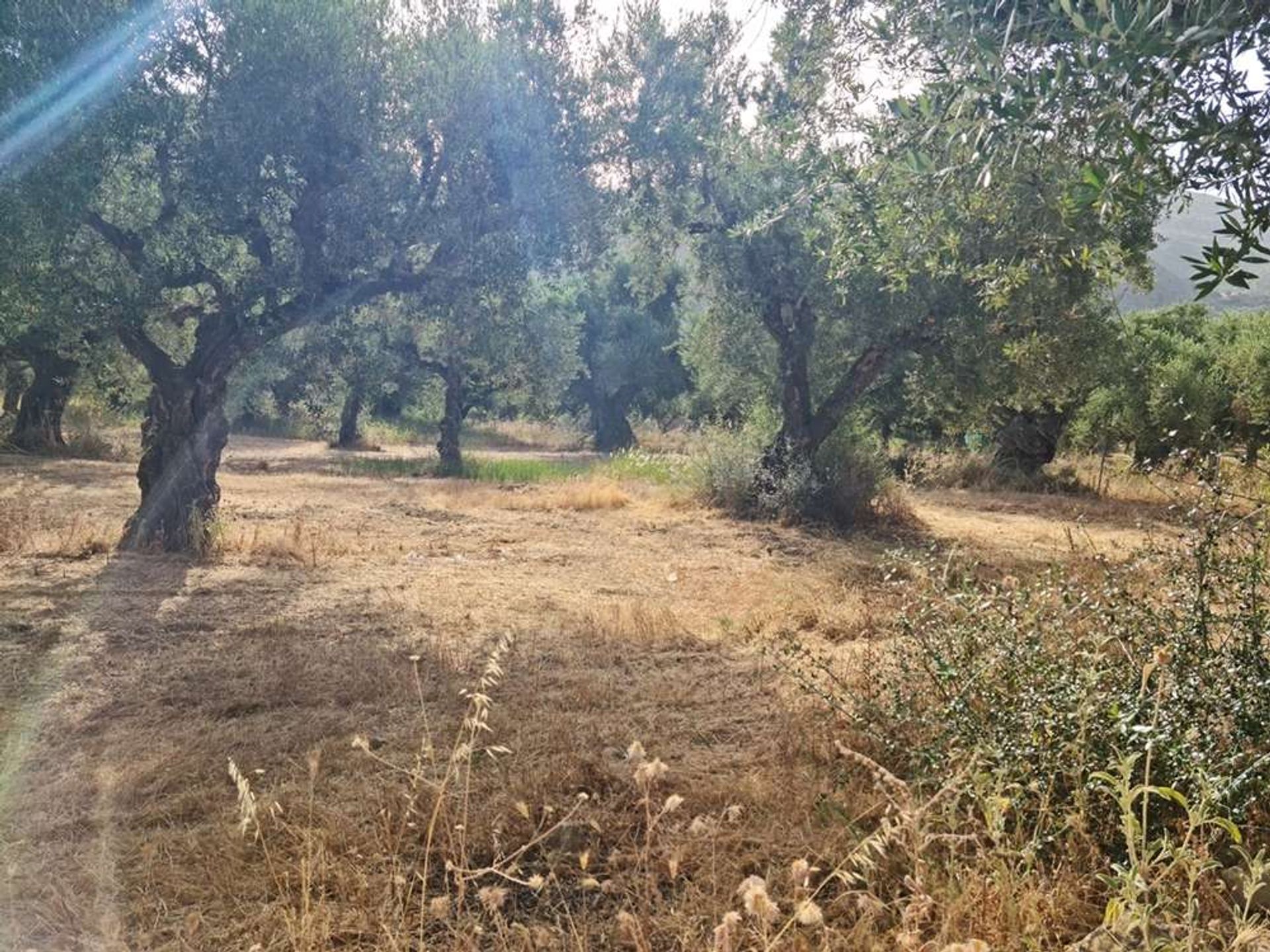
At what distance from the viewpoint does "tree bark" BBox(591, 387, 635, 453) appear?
38375 mm

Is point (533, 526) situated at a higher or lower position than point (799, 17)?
lower

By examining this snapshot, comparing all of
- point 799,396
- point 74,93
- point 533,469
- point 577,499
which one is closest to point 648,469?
point 533,469

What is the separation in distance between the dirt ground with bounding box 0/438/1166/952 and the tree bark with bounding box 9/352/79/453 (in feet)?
35.3

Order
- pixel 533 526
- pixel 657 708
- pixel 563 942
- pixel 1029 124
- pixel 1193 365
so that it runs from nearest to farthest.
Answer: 1. pixel 563 942
2. pixel 1029 124
3. pixel 657 708
4. pixel 533 526
5. pixel 1193 365

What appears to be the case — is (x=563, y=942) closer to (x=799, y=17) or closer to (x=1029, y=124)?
(x=1029, y=124)

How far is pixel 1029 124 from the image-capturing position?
332cm

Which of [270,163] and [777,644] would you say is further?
[270,163]

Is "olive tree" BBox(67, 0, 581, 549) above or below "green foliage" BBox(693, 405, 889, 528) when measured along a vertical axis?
above

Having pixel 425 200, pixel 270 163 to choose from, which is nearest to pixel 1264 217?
pixel 425 200

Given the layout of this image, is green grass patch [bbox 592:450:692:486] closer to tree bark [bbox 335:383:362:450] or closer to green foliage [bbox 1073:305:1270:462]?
green foliage [bbox 1073:305:1270:462]

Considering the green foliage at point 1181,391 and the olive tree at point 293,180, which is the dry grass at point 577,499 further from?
the green foliage at point 1181,391

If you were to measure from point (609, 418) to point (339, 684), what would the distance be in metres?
34.3

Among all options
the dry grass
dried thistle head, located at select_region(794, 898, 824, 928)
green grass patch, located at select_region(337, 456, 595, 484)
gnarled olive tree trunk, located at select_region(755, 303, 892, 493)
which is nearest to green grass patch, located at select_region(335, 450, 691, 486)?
green grass patch, located at select_region(337, 456, 595, 484)

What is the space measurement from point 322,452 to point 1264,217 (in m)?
29.7
